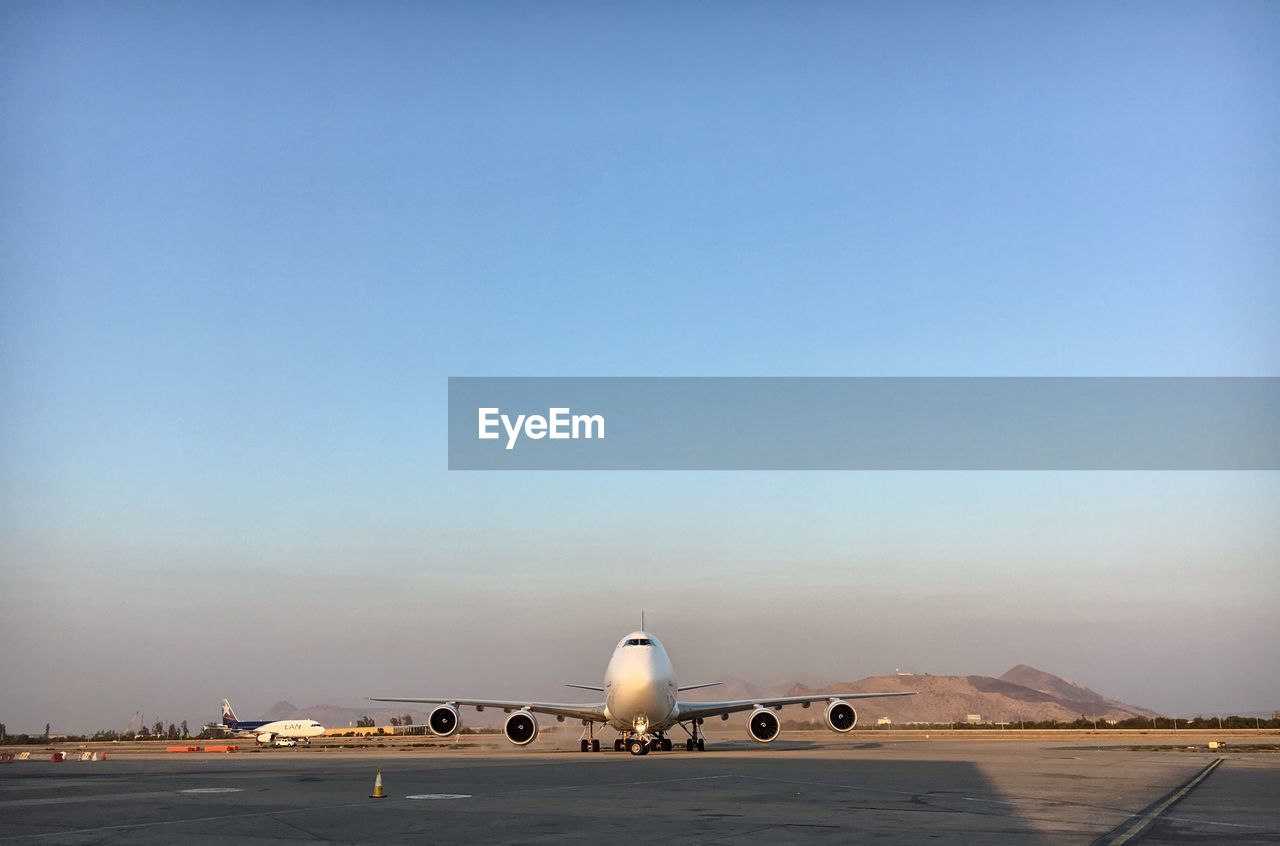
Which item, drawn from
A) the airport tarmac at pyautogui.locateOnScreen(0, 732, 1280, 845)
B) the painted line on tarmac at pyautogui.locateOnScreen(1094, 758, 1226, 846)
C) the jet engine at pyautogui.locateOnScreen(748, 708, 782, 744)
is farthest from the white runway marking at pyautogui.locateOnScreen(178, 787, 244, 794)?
the jet engine at pyautogui.locateOnScreen(748, 708, 782, 744)

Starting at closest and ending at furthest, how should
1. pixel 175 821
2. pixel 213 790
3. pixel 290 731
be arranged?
pixel 175 821
pixel 213 790
pixel 290 731

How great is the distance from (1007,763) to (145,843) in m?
24.4

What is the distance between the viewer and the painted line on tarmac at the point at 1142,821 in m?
11.5

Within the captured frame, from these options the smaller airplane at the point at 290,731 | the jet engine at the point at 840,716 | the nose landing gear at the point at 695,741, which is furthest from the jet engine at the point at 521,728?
the smaller airplane at the point at 290,731

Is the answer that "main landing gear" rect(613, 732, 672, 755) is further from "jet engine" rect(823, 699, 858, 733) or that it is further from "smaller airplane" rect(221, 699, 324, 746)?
"smaller airplane" rect(221, 699, 324, 746)

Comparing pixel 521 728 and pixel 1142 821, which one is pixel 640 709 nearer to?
pixel 521 728

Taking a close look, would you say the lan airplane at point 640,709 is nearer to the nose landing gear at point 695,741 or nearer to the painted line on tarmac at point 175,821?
the nose landing gear at point 695,741

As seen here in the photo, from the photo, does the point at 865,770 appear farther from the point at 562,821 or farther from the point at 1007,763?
the point at 562,821

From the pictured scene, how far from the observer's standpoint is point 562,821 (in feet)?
46.7

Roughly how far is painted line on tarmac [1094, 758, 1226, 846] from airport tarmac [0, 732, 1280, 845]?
0.17 feet

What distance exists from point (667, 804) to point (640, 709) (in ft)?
72.4

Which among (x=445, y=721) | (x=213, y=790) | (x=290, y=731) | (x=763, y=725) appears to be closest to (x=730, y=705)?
(x=763, y=725)

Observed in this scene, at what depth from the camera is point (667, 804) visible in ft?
55.9

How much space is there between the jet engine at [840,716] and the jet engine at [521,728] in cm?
1335
